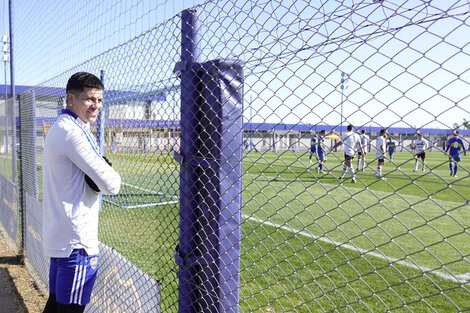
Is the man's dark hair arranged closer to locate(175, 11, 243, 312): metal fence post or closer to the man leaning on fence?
the man leaning on fence

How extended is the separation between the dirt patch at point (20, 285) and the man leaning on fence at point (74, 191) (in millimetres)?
2207

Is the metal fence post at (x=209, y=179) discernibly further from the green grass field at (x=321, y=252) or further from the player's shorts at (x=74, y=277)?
the player's shorts at (x=74, y=277)

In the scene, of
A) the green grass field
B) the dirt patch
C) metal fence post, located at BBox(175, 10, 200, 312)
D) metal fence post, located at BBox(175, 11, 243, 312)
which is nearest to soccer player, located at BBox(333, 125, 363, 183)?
the green grass field

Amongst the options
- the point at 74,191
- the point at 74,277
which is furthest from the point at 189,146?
the point at 74,277

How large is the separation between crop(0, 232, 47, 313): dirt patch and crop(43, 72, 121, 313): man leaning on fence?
7.24 ft

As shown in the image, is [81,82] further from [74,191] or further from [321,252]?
[321,252]

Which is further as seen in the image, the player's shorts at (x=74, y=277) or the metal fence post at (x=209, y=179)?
the player's shorts at (x=74, y=277)

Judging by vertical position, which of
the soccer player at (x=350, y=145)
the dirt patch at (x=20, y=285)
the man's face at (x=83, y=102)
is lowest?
the dirt patch at (x=20, y=285)

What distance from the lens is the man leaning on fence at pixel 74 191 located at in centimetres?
200

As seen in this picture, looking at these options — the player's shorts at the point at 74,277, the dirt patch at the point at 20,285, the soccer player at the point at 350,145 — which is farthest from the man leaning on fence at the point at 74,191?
the dirt patch at the point at 20,285

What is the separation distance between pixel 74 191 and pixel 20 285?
3325 mm

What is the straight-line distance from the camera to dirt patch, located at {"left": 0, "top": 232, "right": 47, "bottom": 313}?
3.95 m

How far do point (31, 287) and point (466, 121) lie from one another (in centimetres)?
497

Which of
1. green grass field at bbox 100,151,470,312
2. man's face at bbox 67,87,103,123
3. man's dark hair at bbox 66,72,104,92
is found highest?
man's dark hair at bbox 66,72,104,92
